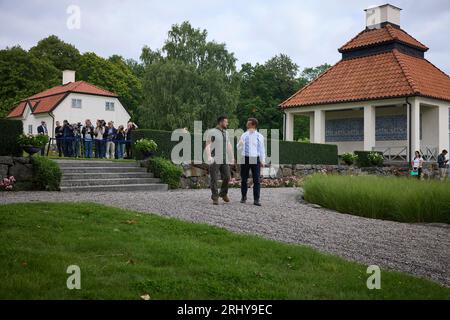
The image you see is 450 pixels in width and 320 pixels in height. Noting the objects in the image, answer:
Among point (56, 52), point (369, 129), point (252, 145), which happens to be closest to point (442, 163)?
point (369, 129)

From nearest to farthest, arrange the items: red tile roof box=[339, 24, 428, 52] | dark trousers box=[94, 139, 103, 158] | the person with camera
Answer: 1. dark trousers box=[94, 139, 103, 158]
2. the person with camera
3. red tile roof box=[339, 24, 428, 52]

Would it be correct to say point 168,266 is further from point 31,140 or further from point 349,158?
point 349,158

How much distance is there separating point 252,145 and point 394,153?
18803 millimetres

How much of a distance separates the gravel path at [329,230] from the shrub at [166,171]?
3.89 metres

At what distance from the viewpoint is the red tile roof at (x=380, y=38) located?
28.7 m

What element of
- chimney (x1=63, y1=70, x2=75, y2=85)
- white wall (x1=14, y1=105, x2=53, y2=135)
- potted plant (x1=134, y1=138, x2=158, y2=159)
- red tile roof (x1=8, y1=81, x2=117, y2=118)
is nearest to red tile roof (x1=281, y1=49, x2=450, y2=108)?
potted plant (x1=134, y1=138, x2=158, y2=159)

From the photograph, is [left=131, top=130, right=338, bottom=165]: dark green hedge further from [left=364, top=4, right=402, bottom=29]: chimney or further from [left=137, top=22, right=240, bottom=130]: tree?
[left=137, top=22, right=240, bottom=130]: tree

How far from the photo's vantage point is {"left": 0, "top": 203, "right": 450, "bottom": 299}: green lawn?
4023 mm

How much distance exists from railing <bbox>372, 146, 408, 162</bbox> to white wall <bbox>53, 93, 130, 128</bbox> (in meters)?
28.9

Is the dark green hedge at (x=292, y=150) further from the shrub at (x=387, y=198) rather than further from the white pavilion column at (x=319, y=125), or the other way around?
the shrub at (x=387, y=198)
